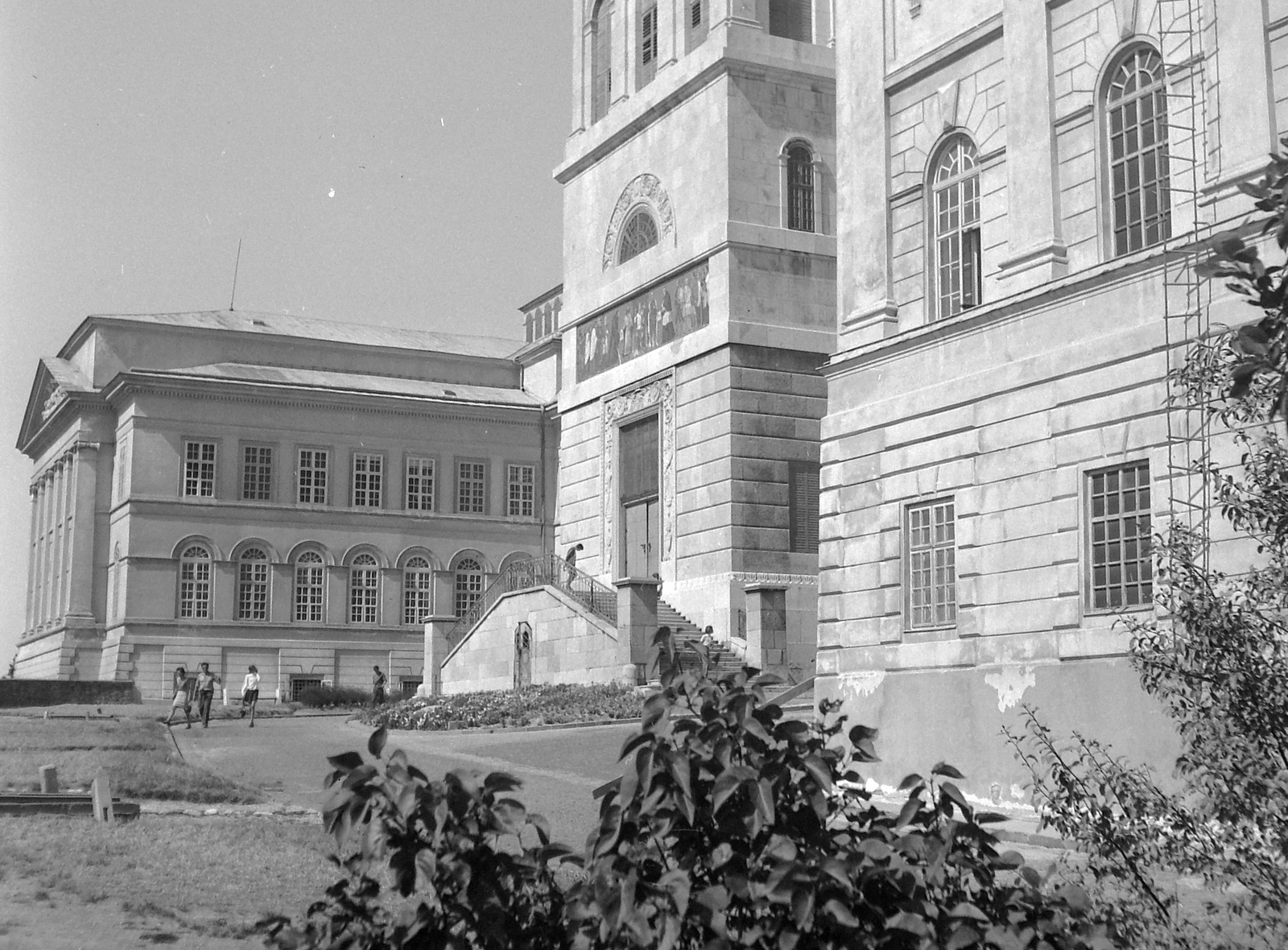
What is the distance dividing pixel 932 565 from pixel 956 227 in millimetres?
4640

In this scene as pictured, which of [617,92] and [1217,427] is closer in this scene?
[1217,427]

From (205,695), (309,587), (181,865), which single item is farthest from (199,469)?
(181,865)

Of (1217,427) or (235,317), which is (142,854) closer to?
(1217,427)

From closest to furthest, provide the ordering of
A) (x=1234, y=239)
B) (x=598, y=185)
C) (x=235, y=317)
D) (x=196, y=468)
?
(x=1234, y=239) → (x=598, y=185) → (x=196, y=468) → (x=235, y=317)

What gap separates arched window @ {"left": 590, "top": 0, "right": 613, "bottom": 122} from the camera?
4419 cm

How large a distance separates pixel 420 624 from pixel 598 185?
32.4 meters

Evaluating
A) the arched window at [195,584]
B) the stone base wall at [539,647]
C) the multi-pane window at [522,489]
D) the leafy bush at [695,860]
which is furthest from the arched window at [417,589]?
A: the leafy bush at [695,860]

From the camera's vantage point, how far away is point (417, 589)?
71688 mm

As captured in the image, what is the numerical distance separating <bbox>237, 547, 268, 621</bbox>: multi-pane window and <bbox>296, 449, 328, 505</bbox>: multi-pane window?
9.98ft

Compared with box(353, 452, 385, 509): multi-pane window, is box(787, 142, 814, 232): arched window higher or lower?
higher

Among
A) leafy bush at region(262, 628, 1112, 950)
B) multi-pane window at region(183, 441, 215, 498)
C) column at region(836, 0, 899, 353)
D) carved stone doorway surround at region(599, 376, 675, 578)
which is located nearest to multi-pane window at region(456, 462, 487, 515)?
Result: multi-pane window at region(183, 441, 215, 498)

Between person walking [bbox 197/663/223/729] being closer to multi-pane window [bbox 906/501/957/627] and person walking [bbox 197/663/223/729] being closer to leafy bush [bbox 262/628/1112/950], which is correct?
multi-pane window [bbox 906/501/957/627]

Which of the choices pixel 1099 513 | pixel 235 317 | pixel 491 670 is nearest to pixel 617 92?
pixel 491 670

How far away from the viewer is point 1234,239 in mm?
5324
